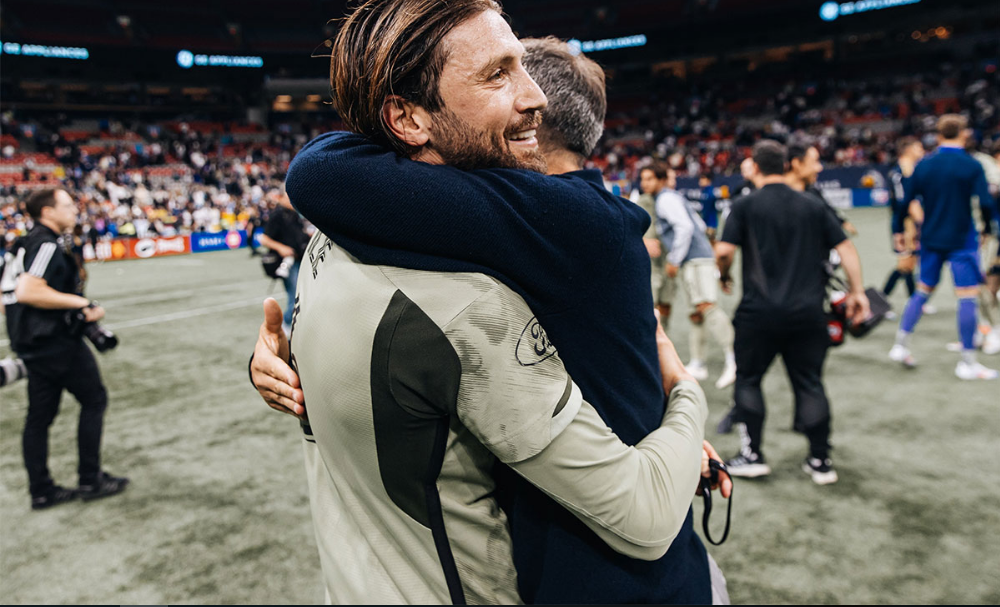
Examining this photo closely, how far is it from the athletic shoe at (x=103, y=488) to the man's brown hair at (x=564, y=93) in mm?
4094

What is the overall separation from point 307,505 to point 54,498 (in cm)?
169

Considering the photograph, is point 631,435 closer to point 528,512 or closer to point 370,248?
point 528,512

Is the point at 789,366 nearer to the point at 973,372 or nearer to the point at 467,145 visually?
the point at 973,372

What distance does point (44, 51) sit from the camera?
32719 mm

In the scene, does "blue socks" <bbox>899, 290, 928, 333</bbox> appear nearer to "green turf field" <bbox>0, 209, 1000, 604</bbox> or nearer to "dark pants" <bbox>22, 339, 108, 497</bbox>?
"green turf field" <bbox>0, 209, 1000, 604</bbox>

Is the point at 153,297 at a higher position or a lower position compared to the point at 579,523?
lower

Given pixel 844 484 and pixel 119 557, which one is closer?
pixel 119 557

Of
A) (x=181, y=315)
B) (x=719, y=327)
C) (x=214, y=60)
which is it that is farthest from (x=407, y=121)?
(x=214, y=60)

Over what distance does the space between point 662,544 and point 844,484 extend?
3.36 meters

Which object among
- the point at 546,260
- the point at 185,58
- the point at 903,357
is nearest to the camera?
the point at 546,260

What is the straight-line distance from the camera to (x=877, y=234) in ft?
47.7

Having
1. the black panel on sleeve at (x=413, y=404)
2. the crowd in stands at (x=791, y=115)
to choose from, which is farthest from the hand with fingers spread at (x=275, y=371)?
the crowd in stands at (x=791, y=115)

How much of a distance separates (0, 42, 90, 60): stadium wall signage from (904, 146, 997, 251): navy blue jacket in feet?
134

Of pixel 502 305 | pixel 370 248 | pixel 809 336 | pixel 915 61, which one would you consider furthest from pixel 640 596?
pixel 915 61
